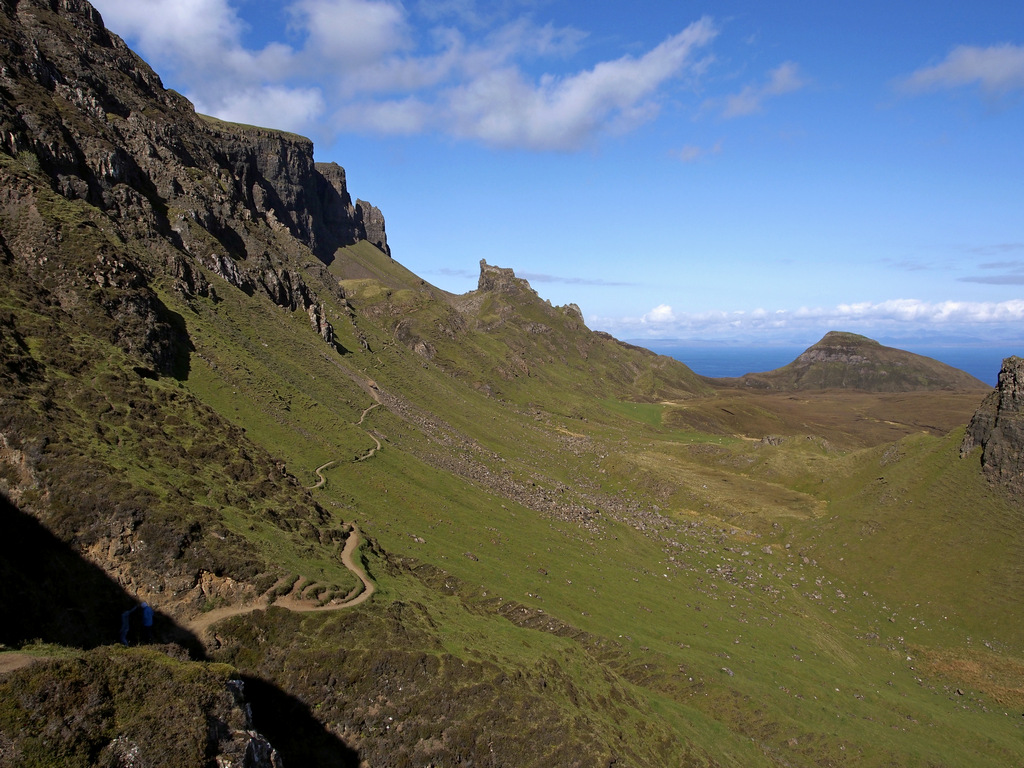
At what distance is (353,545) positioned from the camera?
1934 inches

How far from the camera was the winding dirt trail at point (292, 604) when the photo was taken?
30.9 meters

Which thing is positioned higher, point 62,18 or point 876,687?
point 62,18

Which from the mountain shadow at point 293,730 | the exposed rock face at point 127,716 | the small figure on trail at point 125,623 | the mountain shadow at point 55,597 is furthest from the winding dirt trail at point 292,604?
the exposed rock face at point 127,716

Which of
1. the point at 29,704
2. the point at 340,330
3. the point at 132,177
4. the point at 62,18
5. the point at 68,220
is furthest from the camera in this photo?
the point at 340,330

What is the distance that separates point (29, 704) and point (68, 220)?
7016cm

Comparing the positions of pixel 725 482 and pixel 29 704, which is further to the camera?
pixel 725 482

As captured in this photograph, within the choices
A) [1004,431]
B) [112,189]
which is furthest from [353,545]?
[1004,431]

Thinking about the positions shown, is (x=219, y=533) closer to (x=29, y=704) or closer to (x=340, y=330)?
(x=29, y=704)

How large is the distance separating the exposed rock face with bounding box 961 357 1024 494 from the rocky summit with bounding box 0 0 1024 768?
0.46 metres

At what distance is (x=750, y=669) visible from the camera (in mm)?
54344

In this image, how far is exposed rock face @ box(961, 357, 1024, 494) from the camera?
7656 centimetres

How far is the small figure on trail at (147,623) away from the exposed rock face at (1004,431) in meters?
102

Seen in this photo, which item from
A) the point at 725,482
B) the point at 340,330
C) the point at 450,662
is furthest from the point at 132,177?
the point at 725,482

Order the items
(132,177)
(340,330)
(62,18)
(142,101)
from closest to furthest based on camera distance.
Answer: (132,177) < (62,18) < (142,101) < (340,330)
